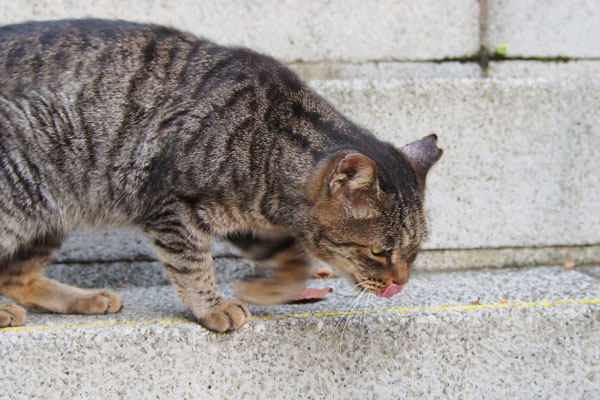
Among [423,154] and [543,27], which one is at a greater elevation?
[543,27]

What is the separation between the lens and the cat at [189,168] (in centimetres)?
196

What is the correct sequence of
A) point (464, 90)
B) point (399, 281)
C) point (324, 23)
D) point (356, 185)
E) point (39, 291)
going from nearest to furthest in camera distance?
point (356, 185) < point (399, 281) < point (39, 291) < point (464, 90) < point (324, 23)

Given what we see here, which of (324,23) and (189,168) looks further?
(324,23)

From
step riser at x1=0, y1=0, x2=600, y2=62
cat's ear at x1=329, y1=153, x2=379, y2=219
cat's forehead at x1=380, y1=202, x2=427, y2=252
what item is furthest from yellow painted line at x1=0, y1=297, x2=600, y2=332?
step riser at x1=0, y1=0, x2=600, y2=62

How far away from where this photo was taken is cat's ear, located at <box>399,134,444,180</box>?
2.10 m

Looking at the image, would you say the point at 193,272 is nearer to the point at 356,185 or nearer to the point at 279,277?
the point at 279,277

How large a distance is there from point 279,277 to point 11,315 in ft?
2.98

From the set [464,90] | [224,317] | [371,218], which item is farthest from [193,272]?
[464,90]

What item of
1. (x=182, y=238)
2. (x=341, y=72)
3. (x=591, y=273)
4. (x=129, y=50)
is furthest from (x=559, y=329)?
(x=129, y=50)

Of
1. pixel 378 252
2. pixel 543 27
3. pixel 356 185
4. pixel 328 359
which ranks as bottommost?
pixel 328 359

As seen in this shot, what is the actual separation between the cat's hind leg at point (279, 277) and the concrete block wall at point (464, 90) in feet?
1.86

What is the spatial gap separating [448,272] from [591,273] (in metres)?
0.59

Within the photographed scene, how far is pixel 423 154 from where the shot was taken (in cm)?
212

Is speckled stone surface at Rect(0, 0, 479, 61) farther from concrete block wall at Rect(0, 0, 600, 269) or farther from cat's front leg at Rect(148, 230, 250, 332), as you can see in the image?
cat's front leg at Rect(148, 230, 250, 332)
